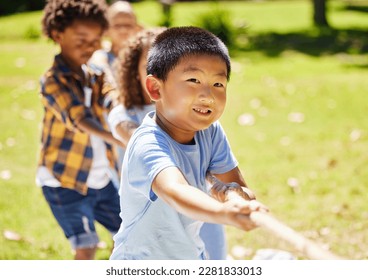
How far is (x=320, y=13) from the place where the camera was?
48.6ft

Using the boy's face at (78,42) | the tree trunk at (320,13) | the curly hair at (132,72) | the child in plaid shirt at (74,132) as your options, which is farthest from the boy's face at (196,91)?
the tree trunk at (320,13)

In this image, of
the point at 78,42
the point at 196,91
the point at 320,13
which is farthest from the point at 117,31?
the point at 320,13

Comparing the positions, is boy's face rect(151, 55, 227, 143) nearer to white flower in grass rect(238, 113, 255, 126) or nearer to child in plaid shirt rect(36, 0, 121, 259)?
child in plaid shirt rect(36, 0, 121, 259)

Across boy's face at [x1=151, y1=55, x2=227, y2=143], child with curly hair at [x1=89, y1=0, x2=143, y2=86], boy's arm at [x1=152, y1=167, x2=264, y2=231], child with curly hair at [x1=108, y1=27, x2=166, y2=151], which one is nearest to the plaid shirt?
child with curly hair at [x1=108, y1=27, x2=166, y2=151]

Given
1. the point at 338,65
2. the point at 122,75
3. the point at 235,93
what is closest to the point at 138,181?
the point at 122,75

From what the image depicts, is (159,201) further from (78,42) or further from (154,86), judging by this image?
(78,42)

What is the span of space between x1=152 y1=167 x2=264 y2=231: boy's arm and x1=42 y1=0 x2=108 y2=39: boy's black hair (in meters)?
1.80

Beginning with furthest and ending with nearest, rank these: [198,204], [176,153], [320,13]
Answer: [320,13] → [176,153] → [198,204]

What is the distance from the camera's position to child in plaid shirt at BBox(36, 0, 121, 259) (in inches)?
134

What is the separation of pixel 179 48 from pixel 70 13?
160 cm

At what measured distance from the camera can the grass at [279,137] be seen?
4.55m
